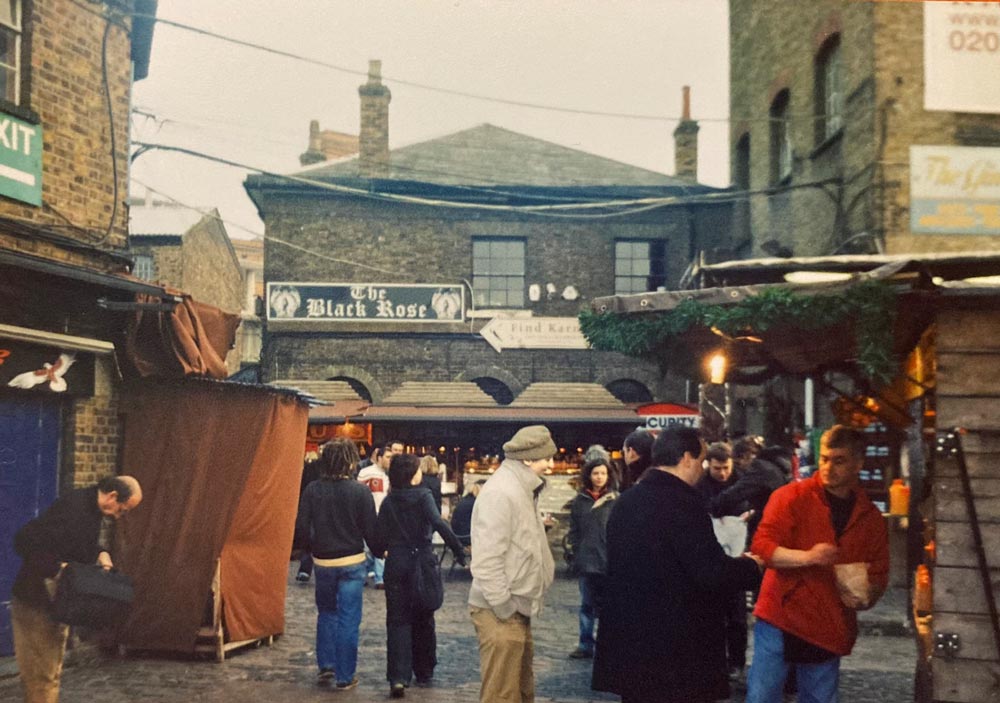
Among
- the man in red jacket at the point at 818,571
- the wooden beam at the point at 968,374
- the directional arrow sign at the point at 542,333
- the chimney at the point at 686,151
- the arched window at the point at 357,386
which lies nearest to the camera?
the man in red jacket at the point at 818,571

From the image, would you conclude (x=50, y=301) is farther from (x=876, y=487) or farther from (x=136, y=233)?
(x=136, y=233)

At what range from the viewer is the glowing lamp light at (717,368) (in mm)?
7448

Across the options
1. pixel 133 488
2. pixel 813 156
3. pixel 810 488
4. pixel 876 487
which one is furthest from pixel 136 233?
pixel 810 488

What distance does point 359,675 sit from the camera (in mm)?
8406

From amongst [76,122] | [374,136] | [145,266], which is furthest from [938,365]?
[145,266]

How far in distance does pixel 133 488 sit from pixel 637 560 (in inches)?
121

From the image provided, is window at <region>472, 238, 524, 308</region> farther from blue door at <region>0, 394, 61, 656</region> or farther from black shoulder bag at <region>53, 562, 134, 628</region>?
black shoulder bag at <region>53, 562, 134, 628</region>

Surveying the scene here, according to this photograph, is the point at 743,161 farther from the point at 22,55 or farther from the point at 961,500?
the point at 961,500

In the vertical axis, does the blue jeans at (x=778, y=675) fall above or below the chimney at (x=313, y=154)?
below

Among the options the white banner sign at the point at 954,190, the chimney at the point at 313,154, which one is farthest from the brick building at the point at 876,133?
the chimney at the point at 313,154

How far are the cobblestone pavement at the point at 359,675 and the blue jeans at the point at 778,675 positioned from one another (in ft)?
8.48

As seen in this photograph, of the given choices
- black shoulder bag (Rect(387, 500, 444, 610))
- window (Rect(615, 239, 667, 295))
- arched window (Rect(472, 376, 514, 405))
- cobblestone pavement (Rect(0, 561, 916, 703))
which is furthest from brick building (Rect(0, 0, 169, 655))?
window (Rect(615, 239, 667, 295))

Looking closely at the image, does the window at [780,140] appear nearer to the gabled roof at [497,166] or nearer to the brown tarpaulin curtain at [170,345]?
the gabled roof at [497,166]

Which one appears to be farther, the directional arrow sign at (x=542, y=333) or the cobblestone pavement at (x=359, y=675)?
the directional arrow sign at (x=542, y=333)
